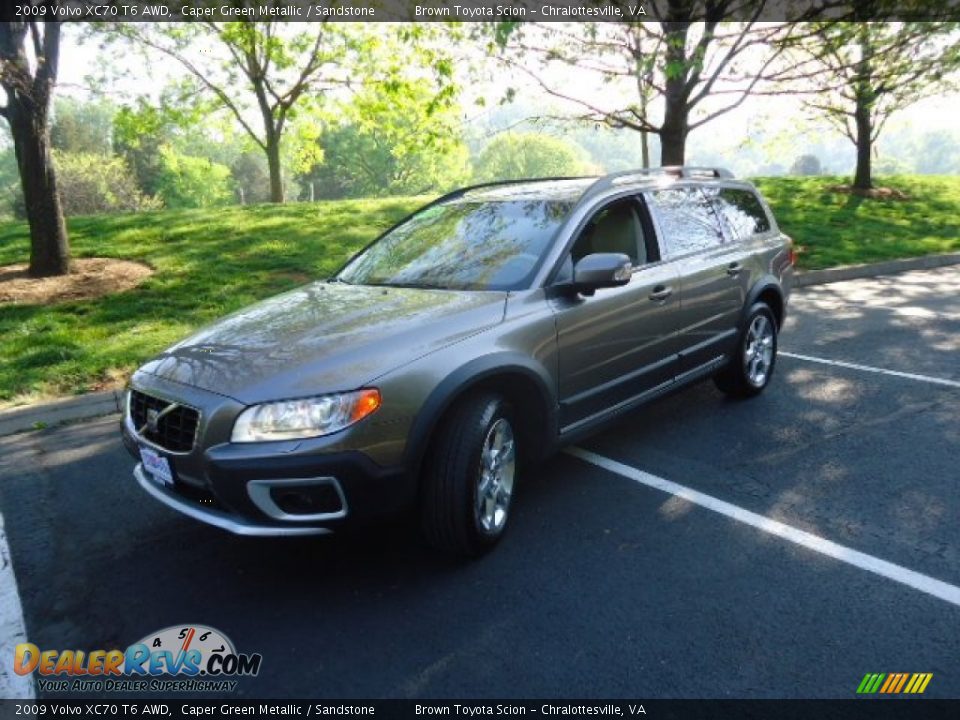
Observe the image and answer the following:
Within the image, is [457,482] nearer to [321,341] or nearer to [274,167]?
[321,341]

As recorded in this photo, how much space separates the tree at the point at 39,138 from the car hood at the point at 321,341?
6954 mm

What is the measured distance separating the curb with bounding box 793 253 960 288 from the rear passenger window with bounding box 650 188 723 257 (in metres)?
6.42

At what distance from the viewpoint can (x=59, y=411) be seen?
5.54m

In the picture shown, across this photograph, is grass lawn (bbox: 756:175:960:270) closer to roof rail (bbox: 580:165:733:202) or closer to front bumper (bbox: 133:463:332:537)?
roof rail (bbox: 580:165:733:202)

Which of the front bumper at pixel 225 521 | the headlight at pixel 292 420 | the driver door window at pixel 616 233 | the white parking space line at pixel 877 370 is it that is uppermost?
the driver door window at pixel 616 233

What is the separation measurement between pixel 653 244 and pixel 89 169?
2016 inches

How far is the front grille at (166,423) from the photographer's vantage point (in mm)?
2876

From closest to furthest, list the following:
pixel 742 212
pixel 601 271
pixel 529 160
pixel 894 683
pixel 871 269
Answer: pixel 894 683
pixel 601 271
pixel 742 212
pixel 871 269
pixel 529 160

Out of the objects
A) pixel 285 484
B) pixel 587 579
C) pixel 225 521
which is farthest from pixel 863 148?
pixel 225 521

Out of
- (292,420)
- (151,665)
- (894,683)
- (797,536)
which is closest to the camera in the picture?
(894,683)

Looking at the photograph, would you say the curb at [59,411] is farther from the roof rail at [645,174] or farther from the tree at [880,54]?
the tree at [880,54]

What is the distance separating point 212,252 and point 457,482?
9.16 metres

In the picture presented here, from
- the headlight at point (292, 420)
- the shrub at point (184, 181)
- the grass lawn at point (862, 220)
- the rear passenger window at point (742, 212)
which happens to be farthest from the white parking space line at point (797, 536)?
the shrub at point (184, 181)
